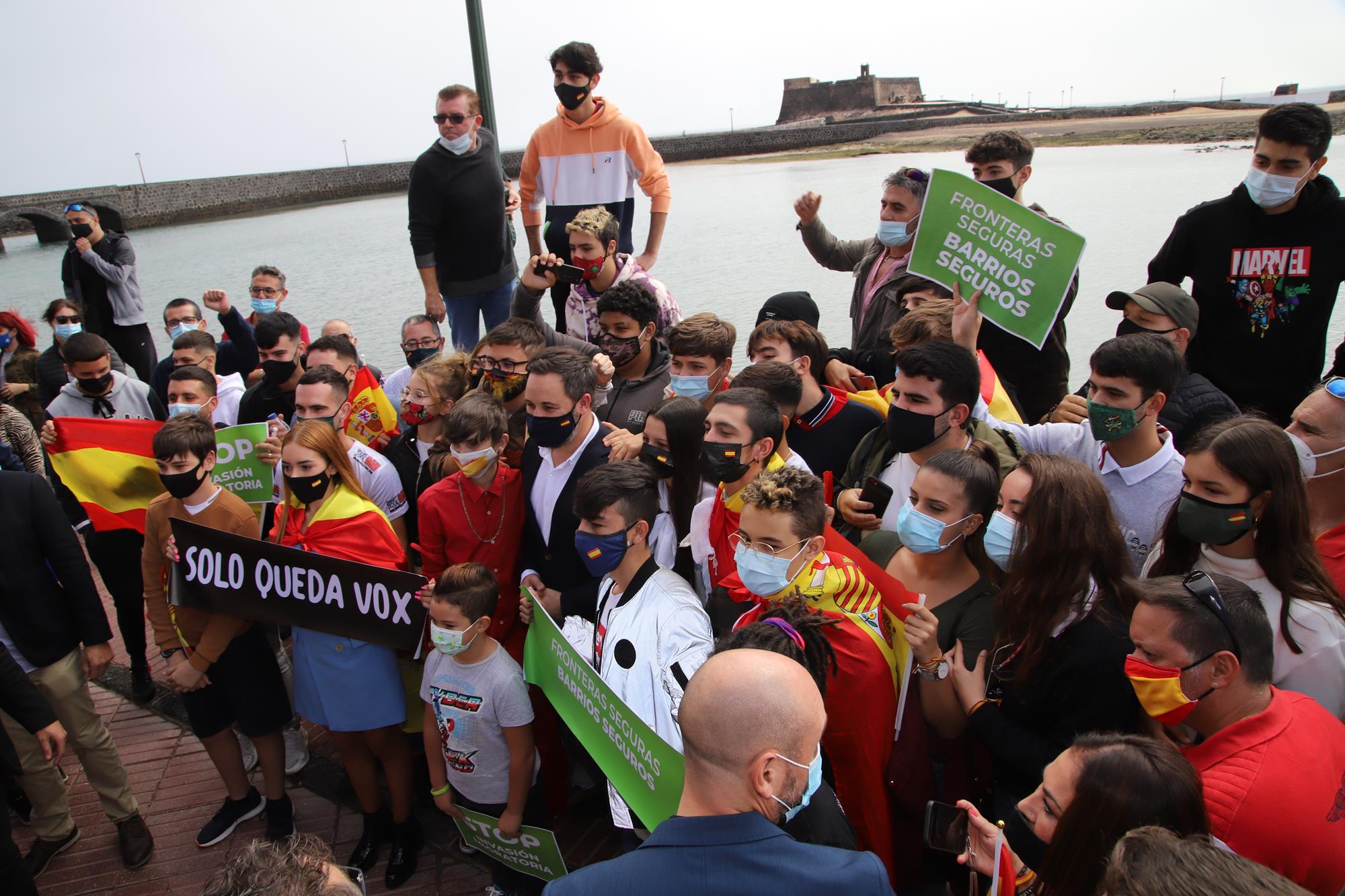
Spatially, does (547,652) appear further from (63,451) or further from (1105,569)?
(63,451)

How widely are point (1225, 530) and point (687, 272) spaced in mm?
5862

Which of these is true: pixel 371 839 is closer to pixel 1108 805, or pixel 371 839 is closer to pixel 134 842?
pixel 134 842

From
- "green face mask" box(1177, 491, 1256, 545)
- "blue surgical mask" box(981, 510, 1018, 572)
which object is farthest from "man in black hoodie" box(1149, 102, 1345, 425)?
"blue surgical mask" box(981, 510, 1018, 572)

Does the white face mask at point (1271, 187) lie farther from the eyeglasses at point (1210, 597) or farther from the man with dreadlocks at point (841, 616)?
the man with dreadlocks at point (841, 616)

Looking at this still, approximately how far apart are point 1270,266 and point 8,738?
5792 mm

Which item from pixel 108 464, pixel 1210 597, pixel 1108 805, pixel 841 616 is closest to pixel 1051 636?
pixel 1210 597

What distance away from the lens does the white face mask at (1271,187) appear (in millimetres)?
3850

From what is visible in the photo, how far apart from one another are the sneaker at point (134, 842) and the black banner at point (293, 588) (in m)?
1.13

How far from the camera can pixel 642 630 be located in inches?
117

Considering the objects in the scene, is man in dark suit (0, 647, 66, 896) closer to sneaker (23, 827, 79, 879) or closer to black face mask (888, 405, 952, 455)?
sneaker (23, 827, 79, 879)

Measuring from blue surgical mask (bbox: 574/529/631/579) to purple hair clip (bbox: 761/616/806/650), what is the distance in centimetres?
84

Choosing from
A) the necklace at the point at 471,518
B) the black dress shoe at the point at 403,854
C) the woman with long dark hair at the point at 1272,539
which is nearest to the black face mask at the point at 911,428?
the woman with long dark hair at the point at 1272,539

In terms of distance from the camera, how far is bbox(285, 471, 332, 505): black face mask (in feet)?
12.5

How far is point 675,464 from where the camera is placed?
11.9 feet
